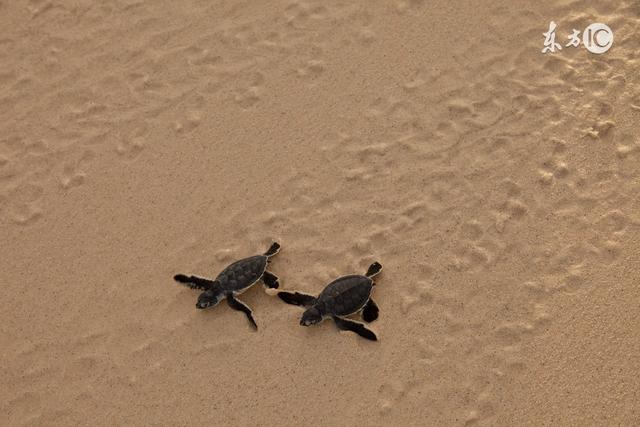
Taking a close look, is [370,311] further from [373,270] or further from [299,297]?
[299,297]

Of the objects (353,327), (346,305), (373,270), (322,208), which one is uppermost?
(322,208)

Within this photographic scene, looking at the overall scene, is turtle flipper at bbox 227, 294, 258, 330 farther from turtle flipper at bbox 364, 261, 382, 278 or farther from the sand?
turtle flipper at bbox 364, 261, 382, 278

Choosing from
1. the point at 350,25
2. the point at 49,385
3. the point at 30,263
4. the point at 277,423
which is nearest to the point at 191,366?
the point at 277,423

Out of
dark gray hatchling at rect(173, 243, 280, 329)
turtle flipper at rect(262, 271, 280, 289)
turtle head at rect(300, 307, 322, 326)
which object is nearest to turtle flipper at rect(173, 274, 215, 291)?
dark gray hatchling at rect(173, 243, 280, 329)

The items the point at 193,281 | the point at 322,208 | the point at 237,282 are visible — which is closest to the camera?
the point at 237,282

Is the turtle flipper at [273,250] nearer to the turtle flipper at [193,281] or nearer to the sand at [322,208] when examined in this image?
the sand at [322,208]

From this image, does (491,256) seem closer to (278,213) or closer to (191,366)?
(278,213)
